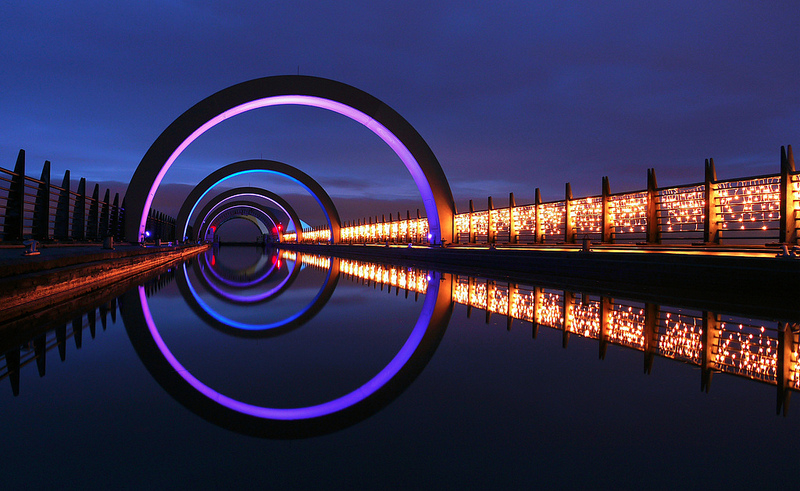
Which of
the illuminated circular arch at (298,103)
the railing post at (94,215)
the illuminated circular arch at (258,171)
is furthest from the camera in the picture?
the illuminated circular arch at (258,171)

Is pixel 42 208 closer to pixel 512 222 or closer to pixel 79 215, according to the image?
pixel 79 215

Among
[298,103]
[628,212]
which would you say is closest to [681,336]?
[628,212]

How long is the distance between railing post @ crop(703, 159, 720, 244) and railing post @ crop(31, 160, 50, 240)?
1768 cm

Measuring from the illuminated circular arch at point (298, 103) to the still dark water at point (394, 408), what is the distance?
725 inches

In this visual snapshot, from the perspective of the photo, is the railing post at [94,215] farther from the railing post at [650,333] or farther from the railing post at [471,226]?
the railing post at [650,333]

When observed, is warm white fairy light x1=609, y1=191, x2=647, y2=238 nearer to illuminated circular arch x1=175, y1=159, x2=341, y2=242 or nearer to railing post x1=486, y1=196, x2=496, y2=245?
railing post x1=486, y1=196, x2=496, y2=245

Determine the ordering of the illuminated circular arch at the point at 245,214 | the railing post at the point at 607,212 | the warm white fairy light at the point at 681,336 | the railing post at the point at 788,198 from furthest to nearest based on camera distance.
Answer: the illuminated circular arch at the point at 245,214 → the railing post at the point at 607,212 → the railing post at the point at 788,198 → the warm white fairy light at the point at 681,336

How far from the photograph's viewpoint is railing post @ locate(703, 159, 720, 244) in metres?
11.4

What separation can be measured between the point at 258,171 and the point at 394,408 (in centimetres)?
3991

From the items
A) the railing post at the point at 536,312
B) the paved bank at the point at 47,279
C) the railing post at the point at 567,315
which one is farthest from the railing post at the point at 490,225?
the paved bank at the point at 47,279

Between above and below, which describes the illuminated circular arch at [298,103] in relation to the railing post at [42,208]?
above

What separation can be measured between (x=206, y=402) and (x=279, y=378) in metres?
0.50

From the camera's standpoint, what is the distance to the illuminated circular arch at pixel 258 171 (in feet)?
127

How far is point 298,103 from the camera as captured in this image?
22.6m
